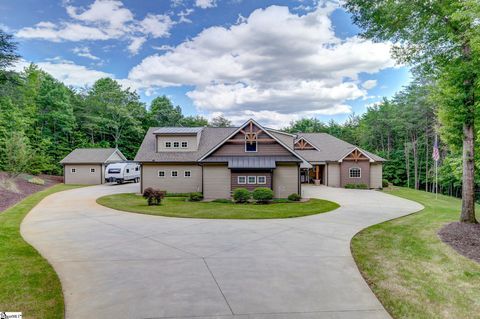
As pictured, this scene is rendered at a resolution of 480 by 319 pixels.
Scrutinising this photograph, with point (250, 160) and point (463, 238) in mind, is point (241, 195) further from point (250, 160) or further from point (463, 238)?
point (463, 238)

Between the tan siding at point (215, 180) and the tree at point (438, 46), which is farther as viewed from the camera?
the tan siding at point (215, 180)

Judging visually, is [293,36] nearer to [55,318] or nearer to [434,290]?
[434,290]

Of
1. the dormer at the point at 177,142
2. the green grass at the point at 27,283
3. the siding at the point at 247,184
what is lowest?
the green grass at the point at 27,283

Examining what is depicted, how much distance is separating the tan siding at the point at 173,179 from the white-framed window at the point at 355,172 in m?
16.8

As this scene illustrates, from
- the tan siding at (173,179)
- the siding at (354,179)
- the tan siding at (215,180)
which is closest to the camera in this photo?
the tan siding at (215,180)

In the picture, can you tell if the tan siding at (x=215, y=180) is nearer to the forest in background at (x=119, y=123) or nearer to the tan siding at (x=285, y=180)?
the tan siding at (x=285, y=180)

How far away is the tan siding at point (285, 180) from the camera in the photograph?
20.8m

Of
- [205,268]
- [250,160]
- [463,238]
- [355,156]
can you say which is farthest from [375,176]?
[205,268]

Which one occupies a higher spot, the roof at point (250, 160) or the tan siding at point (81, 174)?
the roof at point (250, 160)

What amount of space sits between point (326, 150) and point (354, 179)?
4785mm

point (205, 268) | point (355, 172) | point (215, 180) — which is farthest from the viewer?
point (355, 172)

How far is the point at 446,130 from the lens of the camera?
39.5 ft

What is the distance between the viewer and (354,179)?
95.3 feet

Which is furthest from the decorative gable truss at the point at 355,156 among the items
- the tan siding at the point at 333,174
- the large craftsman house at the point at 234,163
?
the tan siding at the point at 333,174
